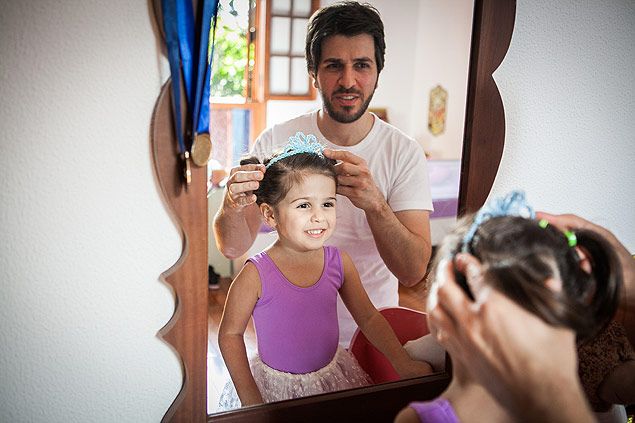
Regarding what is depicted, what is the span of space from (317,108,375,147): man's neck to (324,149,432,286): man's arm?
0.16 feet

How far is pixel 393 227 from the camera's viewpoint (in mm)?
1150

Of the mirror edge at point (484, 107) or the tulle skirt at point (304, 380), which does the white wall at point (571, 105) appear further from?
the tulle skirt at point (304, 380)

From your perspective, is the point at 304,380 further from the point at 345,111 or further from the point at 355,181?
the point at 345,111

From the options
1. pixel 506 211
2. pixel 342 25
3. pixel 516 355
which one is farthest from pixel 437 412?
pixel 342 25

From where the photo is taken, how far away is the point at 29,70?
787 millimetres

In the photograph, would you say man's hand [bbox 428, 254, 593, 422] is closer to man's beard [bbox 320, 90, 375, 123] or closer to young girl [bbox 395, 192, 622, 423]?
young girl [bbox 395, 192, 622, 423]

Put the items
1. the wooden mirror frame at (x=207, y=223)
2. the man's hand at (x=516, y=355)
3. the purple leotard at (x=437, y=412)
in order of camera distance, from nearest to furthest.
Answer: the man's hand at (x=516, y=355) < the purple leotard at (x=437, y=412) < the wooden mirror frame at (x=207, y=223)

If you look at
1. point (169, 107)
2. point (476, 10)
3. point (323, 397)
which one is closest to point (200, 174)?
point (169, 107)

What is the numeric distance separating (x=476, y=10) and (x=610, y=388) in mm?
870

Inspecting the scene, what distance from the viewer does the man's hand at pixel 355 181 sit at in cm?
110

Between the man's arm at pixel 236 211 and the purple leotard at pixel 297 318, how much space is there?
0.08m

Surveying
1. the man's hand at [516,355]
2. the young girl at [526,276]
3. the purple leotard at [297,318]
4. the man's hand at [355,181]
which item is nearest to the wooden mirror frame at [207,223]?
the purple leotard at [297,318]

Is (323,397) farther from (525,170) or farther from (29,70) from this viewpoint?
(29,70)

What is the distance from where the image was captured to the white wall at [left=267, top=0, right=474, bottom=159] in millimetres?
1041
